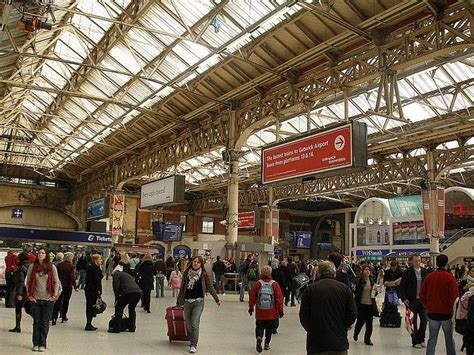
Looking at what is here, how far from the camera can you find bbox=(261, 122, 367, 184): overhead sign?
12.9 meters

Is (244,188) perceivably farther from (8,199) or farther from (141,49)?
(141,49)

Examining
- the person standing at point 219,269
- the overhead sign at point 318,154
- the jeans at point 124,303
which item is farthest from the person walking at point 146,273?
the person standing at point 219,269

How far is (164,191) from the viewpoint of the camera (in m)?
22.6

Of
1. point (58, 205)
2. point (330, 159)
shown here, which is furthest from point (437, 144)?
point (58, 205)

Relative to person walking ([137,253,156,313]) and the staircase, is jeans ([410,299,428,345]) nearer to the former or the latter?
person walking ([137,253,156,313])

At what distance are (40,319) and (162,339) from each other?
2364mm

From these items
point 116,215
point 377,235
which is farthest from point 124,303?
point 377,235

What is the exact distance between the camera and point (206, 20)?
15.4m

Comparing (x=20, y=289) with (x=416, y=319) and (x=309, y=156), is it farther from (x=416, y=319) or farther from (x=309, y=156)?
(x=309, y=156)

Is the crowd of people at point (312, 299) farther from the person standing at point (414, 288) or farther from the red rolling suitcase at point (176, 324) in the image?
the red rolling suitcase at point (176, 324)

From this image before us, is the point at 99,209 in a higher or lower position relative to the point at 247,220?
higher

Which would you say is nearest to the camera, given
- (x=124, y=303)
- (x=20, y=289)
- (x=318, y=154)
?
(x=124, y=303)

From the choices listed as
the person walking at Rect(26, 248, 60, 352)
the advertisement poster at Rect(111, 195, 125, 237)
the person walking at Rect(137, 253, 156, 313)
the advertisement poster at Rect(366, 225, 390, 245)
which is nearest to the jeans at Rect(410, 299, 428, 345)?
the person walking at Rect(26, 248, 60, 352)

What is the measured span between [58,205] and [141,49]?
A: 31.8 m
